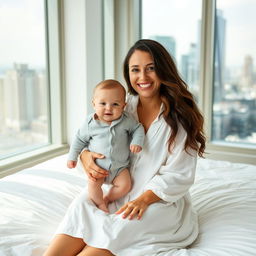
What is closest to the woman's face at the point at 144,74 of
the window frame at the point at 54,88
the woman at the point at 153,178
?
the woman at the point at 153,178

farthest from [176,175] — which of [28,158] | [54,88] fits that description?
[54,88]

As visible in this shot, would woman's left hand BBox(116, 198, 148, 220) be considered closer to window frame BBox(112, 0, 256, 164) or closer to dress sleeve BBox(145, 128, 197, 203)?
dress sleeve BBox(145, 128, 197, 203)

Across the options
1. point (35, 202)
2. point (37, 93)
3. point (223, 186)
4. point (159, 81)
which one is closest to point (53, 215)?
point (35, 202)

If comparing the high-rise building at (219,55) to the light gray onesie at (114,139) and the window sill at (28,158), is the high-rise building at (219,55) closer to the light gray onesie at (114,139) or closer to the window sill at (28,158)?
the window sill at (28,158)

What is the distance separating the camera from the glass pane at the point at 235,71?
3.19 metres

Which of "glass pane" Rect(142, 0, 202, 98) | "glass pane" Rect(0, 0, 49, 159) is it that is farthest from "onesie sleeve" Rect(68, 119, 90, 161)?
"glass pane" Rect(142, 0, 202, 98)

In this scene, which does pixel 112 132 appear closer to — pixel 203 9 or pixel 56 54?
pixel 56 54

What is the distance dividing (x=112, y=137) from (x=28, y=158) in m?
1.41

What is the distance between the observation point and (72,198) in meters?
1.90

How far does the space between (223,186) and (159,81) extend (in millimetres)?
839

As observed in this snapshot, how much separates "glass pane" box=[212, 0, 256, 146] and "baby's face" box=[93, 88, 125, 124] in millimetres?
1980

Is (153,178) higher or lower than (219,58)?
lower

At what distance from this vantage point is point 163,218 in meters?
1.48

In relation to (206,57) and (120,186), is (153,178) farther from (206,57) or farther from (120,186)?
(206,57)
